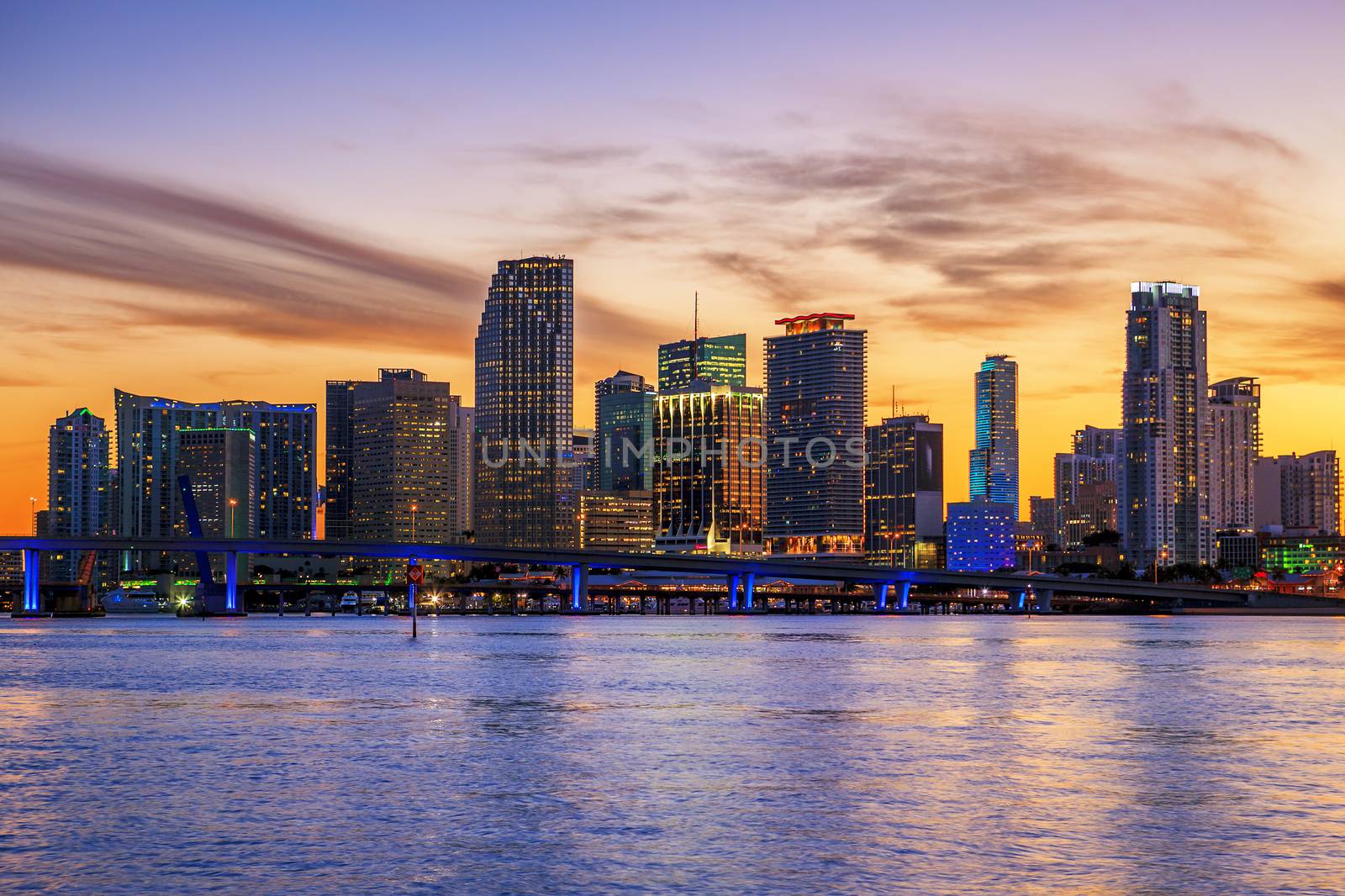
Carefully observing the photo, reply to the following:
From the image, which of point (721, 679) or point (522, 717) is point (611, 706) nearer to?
point (522, 717)

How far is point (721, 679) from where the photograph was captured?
8419 centimetres

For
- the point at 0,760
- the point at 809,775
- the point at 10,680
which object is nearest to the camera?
the point at 809,775

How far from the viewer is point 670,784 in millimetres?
39469

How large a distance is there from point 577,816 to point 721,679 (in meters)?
50.2

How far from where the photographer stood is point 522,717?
58.9m

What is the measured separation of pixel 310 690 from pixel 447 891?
5038 centimetres

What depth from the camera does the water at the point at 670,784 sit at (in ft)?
92.5

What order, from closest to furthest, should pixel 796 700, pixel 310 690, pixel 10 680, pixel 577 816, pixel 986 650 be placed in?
pixel 577 816, pixel 796 700, pixel 310 690, pixel 10 680, pixel 986 650

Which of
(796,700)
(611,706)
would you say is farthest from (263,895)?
(796,700)

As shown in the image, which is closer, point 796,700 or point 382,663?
point 796,700

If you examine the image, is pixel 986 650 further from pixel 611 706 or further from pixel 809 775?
pixel 809 775

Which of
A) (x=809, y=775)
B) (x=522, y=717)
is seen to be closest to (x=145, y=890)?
(x=809, y=775)

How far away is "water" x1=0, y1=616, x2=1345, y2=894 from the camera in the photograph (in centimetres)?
2819

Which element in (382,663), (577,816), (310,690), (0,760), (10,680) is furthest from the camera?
Result: (382,663)
